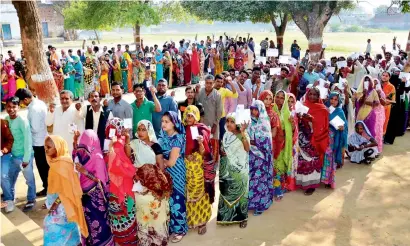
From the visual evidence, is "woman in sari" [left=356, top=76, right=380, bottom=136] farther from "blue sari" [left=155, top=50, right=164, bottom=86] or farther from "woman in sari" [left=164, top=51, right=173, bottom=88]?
"woman in sari" [left=164, top=51, right=173, bottom=88]

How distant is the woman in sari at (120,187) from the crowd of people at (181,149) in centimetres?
1

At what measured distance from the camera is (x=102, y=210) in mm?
3934

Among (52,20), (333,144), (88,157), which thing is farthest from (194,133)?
(52,20)

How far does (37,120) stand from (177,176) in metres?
2.28

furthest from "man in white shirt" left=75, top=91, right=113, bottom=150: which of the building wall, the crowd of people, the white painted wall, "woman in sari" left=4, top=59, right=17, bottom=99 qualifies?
the building wall

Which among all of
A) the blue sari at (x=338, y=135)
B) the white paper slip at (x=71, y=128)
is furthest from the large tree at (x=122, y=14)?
the white paper slip at (x=71, y=128)

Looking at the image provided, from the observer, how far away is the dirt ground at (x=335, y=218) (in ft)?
14.7

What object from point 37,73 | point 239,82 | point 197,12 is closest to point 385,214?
point 239,82

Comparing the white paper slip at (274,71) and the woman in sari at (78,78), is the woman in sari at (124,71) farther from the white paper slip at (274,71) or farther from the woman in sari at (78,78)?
the white paper slip at (274,71)

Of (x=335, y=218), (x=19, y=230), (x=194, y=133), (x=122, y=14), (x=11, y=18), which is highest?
(x=11, y=18)

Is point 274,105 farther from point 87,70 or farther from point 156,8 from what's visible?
point 156,8

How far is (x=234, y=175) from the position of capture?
14.7 feet

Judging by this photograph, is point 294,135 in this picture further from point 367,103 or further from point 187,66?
point 187,66

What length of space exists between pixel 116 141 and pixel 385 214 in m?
3.59
